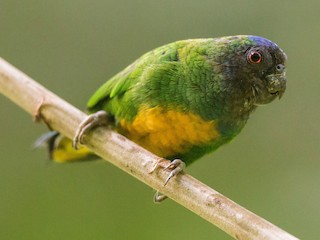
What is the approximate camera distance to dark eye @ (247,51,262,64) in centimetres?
174

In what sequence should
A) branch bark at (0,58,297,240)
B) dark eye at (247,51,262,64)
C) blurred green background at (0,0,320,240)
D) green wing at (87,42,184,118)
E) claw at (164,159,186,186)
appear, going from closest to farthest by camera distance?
branch bark at (0,58,297,240) < claw at (164,159,186,186) < dark eye at (247,51,262,64) < green wing at (87,42,184,118) < blurred green background at (0,0,320,240)

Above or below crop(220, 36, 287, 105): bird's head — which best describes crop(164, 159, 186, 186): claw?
below

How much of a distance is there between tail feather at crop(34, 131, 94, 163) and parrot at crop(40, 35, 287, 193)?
298mm

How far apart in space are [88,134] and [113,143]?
136 millimetres

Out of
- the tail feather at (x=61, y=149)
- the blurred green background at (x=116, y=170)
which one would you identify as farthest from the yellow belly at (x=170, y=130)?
the blurred green background at (x=116, y=170)

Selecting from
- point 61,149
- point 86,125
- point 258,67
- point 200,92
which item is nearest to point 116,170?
point 61,149

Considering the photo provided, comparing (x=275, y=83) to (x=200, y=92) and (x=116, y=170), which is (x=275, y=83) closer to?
(x=200, y=92)

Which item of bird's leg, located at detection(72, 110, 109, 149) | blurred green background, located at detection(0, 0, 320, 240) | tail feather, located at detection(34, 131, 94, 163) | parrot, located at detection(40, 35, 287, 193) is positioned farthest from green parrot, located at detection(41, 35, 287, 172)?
blurred green background, located at detection(0, 0, 320, 240)

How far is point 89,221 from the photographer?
3.07 meters

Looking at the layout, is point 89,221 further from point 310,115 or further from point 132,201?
point 310,115

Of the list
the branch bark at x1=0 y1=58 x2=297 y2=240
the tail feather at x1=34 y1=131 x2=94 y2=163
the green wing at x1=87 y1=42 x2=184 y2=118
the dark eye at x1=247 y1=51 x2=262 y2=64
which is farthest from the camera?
the tail feather at x1=34 y1=131 x2=94 y2=163

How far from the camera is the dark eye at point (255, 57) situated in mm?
1741

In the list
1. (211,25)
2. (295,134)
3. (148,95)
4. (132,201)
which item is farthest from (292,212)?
(148,95)

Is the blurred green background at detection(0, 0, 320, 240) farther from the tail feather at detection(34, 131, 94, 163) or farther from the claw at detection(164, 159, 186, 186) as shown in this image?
the claw at detection(164, 159, 186, 186)
